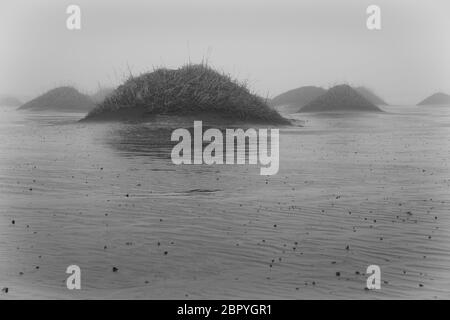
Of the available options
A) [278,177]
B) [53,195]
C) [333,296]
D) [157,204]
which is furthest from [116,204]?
[333,296]

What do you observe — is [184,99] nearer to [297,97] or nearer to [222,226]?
[222,226]

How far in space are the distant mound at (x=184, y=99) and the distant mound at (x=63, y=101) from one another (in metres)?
20.0

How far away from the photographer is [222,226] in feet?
39.7

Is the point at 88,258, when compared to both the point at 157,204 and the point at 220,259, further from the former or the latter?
the point at 157,204

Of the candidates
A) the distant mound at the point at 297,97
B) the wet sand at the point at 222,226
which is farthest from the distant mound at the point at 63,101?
the wet sand at the point at 222,226

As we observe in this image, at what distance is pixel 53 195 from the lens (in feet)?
49.4

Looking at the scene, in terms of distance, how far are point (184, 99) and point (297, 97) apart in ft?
102

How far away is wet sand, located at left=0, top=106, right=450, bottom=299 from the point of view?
29.1 ft

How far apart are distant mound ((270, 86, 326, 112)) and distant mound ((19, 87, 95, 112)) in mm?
18754

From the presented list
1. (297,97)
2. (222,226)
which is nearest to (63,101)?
(297,97)

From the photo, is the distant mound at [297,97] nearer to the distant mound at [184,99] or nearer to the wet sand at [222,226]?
the distant mound at [184,99]

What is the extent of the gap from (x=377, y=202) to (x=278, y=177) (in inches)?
156

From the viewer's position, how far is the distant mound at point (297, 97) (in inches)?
2527

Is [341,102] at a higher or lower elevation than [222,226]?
higher
